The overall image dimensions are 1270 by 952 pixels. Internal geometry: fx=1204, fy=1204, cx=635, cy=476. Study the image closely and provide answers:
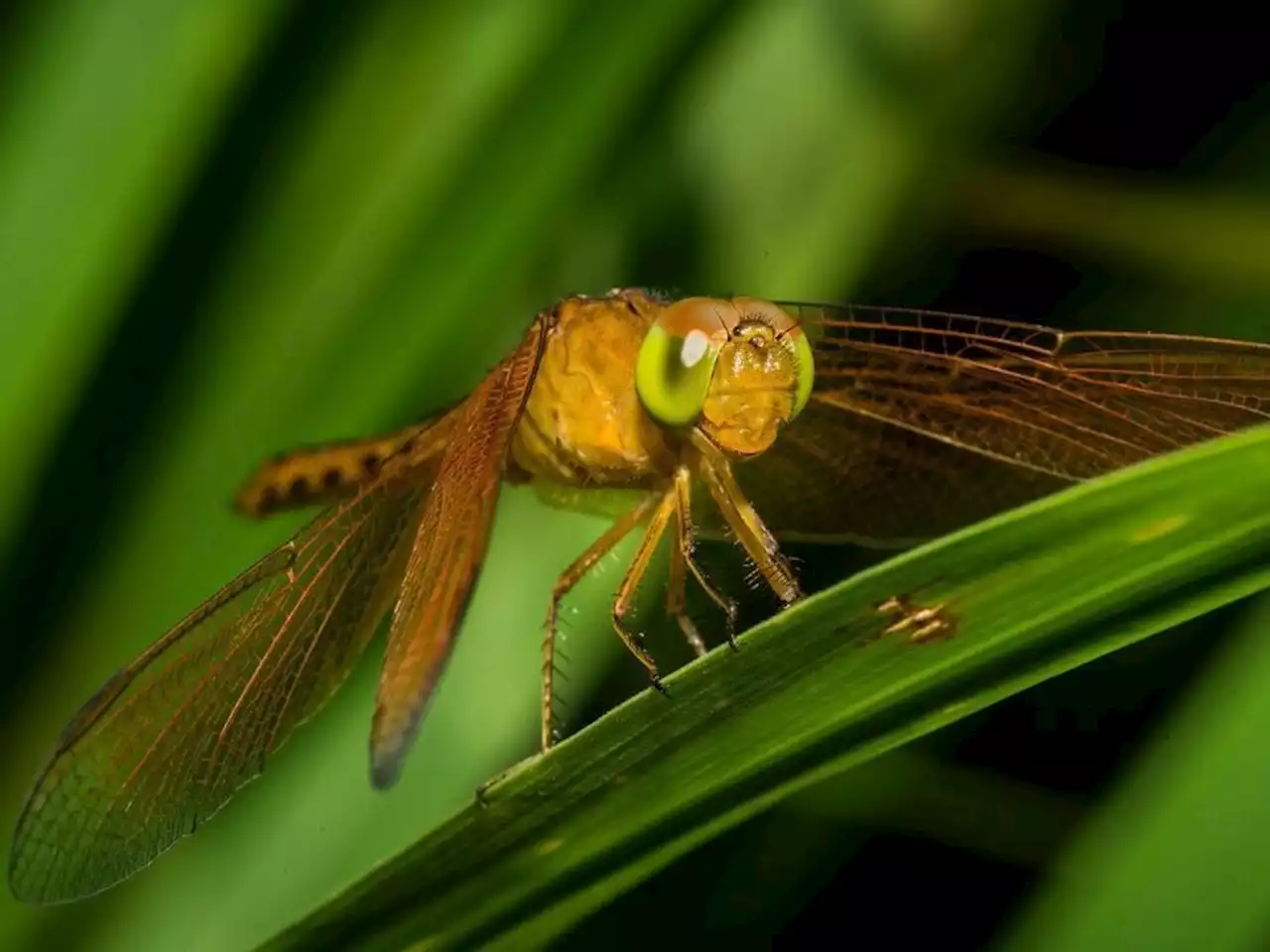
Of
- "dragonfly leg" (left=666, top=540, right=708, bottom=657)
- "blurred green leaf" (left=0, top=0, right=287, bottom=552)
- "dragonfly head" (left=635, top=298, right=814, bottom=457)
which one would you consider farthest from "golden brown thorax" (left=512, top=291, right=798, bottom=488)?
"blurred green leaf" (left=0, top=0, right=287, bottom=552)

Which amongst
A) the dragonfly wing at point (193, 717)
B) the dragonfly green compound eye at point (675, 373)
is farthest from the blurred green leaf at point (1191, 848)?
the dragonfly wing at point (193, 717)

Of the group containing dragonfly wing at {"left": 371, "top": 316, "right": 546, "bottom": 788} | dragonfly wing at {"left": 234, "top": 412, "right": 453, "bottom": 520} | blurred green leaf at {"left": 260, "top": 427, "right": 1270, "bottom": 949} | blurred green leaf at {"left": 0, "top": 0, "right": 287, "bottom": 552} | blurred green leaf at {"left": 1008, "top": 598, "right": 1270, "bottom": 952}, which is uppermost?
blurred green leaf at {"left": 0, "top": 0, "right": 287, "bottom": 552}

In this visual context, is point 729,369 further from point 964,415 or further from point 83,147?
point 83,147

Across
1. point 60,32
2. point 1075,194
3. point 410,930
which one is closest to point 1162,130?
point 1075,194

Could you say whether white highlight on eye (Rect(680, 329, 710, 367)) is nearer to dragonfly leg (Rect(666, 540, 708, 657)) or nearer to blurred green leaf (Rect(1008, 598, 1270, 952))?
dragonfly leg (Rect(666, 540, 708, 657))

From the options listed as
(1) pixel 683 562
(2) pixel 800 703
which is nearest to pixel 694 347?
(1) pixel 683 562

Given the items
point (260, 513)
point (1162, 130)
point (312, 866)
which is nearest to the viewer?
point (312, 866)

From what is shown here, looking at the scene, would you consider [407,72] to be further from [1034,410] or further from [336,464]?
[1034,410]
